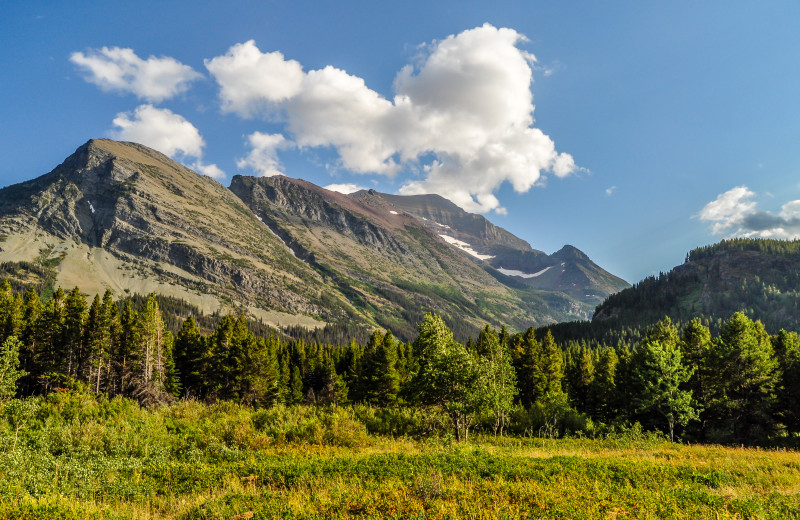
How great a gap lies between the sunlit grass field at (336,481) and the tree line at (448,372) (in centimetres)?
1008

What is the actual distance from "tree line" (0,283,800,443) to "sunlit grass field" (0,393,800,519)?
10.1 m

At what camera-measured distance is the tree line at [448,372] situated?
28.7 metres

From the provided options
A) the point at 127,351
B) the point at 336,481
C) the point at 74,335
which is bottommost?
the point at 127,351

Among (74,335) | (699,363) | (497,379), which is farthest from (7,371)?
(699,363)

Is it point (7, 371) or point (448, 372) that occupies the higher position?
point (448, 372)

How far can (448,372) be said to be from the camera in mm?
24406

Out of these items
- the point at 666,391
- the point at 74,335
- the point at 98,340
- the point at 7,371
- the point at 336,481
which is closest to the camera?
the point at 336,481

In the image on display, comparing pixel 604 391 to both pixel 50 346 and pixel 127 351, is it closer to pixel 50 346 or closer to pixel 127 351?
pixel 127 351

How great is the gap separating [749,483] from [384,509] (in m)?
14.2

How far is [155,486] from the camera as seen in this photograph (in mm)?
11859

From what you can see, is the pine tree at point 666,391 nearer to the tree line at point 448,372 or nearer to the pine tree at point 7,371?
the tree line at point 448,372

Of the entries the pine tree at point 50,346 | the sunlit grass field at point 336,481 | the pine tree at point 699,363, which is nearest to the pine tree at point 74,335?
the pine tree at point 50,346

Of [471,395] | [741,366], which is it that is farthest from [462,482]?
[741,366]

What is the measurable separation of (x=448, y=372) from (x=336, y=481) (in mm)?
13950
